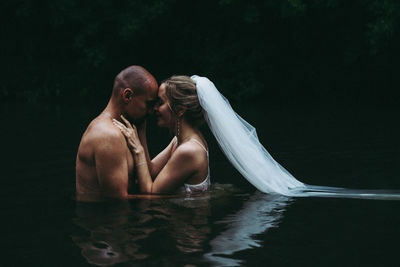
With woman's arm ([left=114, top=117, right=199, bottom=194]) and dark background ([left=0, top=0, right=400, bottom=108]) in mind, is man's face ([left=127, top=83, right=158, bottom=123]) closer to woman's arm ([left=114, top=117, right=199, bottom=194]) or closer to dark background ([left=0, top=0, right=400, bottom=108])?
woman's arm ([left=114, top=117, right=199, bottom=194])

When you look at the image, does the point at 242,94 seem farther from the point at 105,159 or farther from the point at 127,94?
the point at 105,159

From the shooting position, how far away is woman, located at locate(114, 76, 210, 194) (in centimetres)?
591

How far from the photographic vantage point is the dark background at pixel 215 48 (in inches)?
880

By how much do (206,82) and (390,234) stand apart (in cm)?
240

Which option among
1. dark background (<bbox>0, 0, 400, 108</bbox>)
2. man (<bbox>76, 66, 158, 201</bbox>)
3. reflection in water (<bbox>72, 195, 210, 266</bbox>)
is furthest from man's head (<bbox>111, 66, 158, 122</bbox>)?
dark background (<bbox>0, 0, 400, 108</bbox>)

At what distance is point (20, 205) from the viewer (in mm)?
6441

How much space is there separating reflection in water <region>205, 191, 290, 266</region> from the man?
1178mm

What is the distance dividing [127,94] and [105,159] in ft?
2.50

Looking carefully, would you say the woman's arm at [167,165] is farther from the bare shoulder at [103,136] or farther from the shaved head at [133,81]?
the shaved head at [133,81]

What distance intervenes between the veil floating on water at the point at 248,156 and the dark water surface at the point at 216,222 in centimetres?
23

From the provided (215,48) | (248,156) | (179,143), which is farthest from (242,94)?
(179,143)

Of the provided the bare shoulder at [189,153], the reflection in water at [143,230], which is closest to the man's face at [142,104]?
the bare shoulder at [189,153]

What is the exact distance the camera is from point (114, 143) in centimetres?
551

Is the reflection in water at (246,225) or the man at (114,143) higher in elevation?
the man at (114,143)
